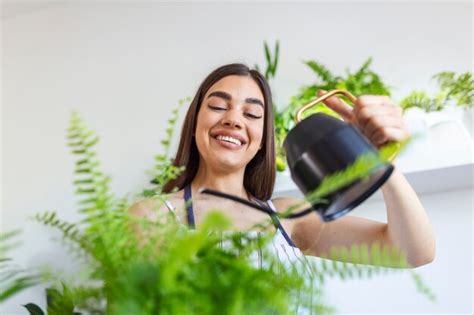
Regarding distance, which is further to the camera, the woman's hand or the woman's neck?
the woman's neck

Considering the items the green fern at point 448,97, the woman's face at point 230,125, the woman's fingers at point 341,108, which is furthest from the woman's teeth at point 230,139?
the green fern at point 448,97

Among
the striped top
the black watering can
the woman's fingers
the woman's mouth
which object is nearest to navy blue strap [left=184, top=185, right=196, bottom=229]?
the striped top

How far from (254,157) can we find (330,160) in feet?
2.29

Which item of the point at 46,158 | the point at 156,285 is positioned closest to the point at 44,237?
the point at 46,158

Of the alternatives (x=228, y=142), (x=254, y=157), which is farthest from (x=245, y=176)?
(x=228, y=142)

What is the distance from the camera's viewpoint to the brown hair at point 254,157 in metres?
1.21

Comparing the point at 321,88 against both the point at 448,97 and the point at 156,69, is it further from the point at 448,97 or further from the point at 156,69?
the point at 156,69

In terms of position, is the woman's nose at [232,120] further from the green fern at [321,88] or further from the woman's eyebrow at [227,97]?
the green fern at [321,88]

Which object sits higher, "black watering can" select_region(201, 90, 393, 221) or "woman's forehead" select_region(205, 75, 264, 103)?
"woman's forehead" select_region(205, 75, 264, 103)

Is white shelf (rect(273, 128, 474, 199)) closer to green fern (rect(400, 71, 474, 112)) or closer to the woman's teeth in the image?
green fern (rect(400, 71, 474, 112))

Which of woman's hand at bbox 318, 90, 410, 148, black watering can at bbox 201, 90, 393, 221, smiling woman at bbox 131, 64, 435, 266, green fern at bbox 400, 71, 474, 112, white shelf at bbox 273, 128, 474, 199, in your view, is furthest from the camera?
green fern at bbox 400, 71, 474, 112

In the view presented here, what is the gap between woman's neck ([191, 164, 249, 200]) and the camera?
117 centimetres

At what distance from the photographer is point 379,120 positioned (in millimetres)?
721

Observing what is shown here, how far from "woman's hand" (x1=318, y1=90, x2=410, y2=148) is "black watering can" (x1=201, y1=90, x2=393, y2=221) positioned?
0.12 m
